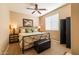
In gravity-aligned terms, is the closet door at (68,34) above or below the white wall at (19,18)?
below

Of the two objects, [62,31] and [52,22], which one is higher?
[52,22]

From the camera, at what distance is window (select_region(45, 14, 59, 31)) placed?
162 cm

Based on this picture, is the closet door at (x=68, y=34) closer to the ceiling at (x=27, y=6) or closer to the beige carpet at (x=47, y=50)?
the beige carpet at (x=47, y=50)

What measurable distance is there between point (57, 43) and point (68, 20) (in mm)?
437

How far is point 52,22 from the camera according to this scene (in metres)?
1.66

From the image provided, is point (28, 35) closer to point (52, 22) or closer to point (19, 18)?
point (19, 18)

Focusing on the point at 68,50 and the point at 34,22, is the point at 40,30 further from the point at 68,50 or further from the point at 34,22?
the point at 68,50

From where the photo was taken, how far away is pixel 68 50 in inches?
60.1

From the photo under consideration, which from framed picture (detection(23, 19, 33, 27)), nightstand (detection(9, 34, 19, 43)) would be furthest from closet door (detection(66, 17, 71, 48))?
nightstand (detection(9, 34, 19, 43))

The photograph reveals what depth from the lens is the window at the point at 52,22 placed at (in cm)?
162

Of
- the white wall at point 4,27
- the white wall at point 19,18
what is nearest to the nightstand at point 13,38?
the white wall at point 4,27

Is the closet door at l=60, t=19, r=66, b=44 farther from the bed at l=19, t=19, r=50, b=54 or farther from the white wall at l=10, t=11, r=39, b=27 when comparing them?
the white wall at l=10, t=11, r=39, b=27

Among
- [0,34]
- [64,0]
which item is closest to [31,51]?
[0,34]

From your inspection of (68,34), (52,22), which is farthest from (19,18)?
(68,34)
